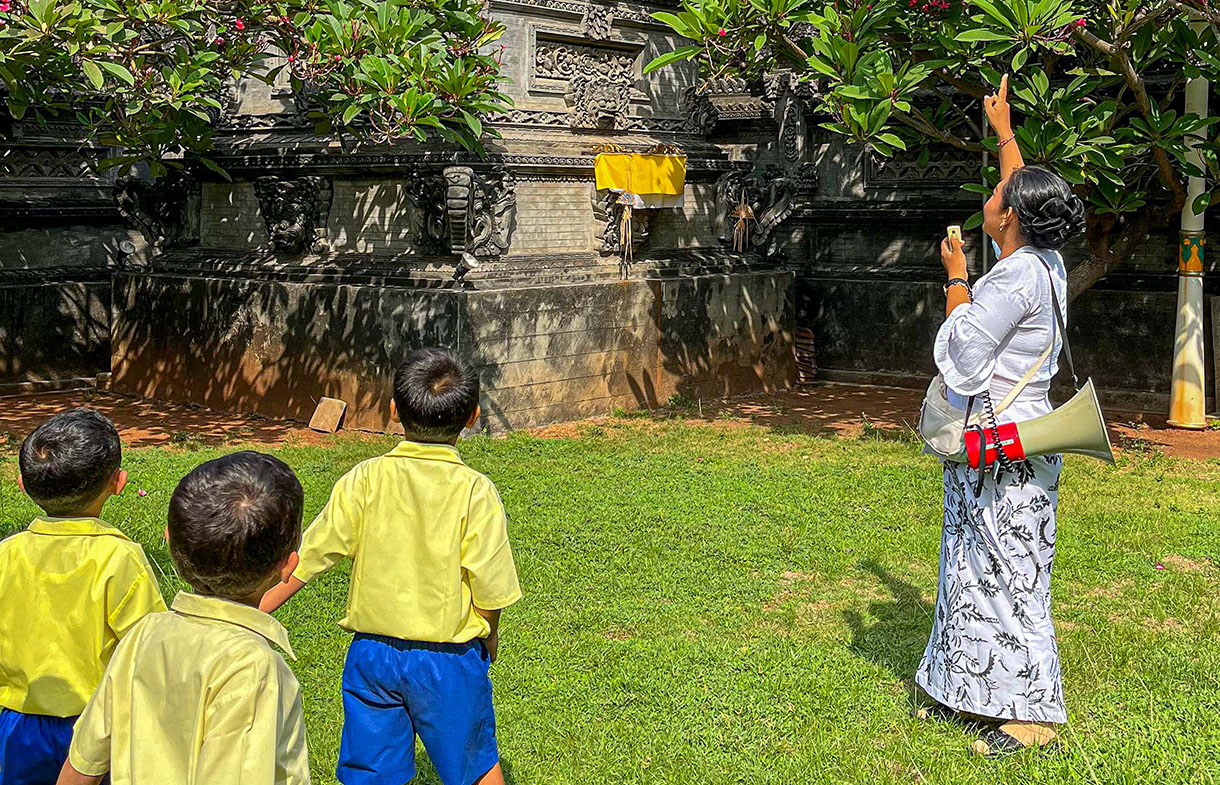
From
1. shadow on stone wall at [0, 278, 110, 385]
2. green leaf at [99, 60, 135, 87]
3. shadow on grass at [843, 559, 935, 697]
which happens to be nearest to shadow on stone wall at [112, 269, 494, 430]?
shadow on stone wall at [0, 278, 110, 385]

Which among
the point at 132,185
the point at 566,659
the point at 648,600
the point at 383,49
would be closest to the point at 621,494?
the point at 648,600

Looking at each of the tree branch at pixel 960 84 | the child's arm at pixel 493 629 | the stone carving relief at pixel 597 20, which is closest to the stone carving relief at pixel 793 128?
the stone carving relief at pixel 597 20

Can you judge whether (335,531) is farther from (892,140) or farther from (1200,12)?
(1200,12)

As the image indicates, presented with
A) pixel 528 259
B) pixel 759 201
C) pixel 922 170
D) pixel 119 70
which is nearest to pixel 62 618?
pixel 119 70

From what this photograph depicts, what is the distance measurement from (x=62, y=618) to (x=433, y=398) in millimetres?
1015

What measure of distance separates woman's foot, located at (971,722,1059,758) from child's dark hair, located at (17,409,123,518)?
2.87m

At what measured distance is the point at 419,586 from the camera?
3.19m

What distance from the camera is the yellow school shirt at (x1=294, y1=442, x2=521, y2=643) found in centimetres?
318

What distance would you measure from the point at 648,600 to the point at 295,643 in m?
1.59

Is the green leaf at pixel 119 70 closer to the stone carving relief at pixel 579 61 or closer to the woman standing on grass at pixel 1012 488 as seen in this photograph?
the stone carving relief at pixel 579 61

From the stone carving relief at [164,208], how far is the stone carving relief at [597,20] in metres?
3.93

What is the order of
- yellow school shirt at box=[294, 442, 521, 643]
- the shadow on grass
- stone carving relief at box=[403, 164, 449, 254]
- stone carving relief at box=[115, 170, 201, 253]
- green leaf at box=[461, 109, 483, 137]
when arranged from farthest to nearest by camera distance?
stone carving relief at box=[115, 170, 201, 253], stone carving relief at box=[403, 164, 449, 254], green leaf at box=[461, 109, 483, 137], the shadow on grass, yellow school shirt at box=[294, 442, 521, 643]

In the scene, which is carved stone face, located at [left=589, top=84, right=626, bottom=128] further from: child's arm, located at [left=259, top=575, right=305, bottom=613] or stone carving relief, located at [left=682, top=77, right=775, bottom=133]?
child's arm, located at [left=259, top=575, right=305, bottom=613]

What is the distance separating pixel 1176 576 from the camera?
238 inches
